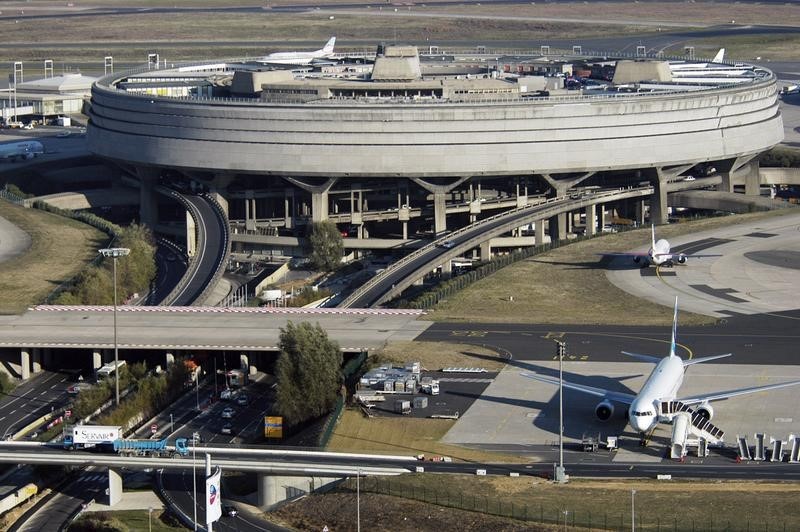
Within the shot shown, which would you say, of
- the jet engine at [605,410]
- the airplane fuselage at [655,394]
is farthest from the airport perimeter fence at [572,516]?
the jet engine at [605,410]

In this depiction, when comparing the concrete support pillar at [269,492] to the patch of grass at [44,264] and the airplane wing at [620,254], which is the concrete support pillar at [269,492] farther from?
the airplane wing at [620,254]

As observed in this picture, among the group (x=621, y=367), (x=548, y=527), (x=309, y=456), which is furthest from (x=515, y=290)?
(x=548, y=527)

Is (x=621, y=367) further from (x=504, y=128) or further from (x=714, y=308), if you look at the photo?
(x=504, y=128)

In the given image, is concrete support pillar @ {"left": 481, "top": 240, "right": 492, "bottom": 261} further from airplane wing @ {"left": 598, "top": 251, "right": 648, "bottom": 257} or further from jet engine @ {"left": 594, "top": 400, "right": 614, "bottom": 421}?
jet engine @ {"left": 594, "top": 400, "right": 614, "bottom": 421}

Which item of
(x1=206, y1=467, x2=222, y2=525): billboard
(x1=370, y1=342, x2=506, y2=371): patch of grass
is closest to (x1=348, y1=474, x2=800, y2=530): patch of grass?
(x1=206, y1=467, x2=222, y2=525): billboard

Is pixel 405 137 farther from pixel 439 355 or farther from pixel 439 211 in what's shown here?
pixel 439 355

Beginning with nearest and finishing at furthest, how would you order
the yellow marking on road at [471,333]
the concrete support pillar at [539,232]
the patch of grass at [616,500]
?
the patch of grass at [616,500], the yellow marking on road at [471,333], the concrete support pillar at [539,232]
